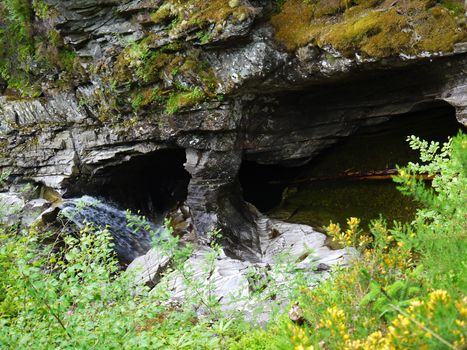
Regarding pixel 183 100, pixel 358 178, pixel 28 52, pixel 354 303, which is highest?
pixel 28 52

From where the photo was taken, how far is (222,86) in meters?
9.26

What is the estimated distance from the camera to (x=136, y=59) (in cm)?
992

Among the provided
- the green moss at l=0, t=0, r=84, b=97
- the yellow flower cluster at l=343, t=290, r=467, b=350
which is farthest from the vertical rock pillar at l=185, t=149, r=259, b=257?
the yellow flower cluster at l=343, t=290, r=467, b=350

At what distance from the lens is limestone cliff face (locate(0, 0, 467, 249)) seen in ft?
25.4

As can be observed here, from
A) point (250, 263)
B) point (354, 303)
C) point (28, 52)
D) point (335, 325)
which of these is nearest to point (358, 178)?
point (250, 263)

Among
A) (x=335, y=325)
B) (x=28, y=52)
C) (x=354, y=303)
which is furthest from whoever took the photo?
(x=28, y=52)

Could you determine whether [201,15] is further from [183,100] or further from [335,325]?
[335,325]

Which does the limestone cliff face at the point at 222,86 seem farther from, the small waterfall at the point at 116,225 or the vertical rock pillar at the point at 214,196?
the small waterfall at the point at 116,225

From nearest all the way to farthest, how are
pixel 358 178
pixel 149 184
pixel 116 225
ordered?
pixel 358 178 → pixel 116 225 → pixel 149 184

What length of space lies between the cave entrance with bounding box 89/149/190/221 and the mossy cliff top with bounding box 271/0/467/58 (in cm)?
601

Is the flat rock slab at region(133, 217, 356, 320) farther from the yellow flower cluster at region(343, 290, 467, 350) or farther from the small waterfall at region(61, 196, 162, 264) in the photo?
the yellow flower cluster at region(343, 290, 467, 350)

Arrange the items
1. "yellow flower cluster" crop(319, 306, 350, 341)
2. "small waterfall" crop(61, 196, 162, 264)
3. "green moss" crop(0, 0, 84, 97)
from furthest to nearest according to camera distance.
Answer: "green moss" crop(0, 0, 84, 97) < "small waterfall" crop(61, 196, 162, 264) < "yellow flower cluster" crop(319, 306, 350, 341)

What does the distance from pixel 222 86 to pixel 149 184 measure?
5618 mm

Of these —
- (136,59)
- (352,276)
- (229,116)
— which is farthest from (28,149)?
(352,276)
